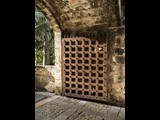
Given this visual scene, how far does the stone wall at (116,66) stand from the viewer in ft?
15.0

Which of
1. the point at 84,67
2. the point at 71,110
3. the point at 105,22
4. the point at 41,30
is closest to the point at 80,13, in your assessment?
the point at 105,22

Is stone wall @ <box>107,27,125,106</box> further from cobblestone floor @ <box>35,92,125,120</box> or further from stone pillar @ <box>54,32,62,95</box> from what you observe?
stone pillar @ <box>54,32,62,95</box>

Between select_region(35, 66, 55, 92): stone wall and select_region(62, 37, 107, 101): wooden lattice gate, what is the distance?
2.09ft

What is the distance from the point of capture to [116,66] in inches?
183

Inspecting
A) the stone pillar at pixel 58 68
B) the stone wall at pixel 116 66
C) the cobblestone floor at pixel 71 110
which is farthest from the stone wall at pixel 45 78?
the stone wall at pixel 116 66

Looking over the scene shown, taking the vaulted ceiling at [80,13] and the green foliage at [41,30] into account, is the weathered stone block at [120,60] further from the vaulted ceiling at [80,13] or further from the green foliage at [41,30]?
the green foliage at [41,30]

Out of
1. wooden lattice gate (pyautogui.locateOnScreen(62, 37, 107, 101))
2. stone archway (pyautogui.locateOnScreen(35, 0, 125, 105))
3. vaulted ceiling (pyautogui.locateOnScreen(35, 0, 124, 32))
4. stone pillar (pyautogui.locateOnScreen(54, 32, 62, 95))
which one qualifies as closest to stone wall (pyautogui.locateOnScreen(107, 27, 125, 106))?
stone archway (pyautogui.locateOnScreen(35, 0, 125, 105))

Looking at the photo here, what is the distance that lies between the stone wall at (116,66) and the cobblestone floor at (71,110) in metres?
0.41

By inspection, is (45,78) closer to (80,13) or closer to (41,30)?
(80,13)

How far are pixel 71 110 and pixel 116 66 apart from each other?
6.31 feet
